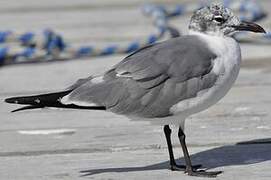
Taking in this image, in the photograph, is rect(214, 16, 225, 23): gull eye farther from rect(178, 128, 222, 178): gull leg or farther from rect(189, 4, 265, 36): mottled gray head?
Result: rect(178, 128, 222, 178): gull leg

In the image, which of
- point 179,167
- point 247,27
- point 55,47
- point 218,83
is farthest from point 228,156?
point 55,47

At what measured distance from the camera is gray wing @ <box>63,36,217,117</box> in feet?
10.1

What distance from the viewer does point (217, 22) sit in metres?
3.20

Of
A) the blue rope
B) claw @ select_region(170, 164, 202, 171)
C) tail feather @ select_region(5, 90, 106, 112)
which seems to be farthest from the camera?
the blue rope

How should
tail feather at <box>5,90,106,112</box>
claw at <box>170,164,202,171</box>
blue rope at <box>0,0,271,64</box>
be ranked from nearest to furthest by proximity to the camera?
1. tail feather at <box>5,90,106,112</box>
2. claw at <box>170,164,202,171</box>
3. blue rope at <box>0,0,271,64</box>

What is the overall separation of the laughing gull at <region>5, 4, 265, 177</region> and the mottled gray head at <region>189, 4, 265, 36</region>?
0.05 meters

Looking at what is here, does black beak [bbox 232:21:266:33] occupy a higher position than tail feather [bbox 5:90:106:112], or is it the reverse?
black beak [bbox 232:21:266:33]

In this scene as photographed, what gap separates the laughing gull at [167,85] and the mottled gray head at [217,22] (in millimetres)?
53

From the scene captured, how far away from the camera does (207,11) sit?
10.5 ft

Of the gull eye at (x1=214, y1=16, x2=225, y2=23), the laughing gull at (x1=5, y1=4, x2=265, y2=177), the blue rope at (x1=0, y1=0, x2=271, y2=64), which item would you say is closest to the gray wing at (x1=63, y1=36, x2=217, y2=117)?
the laughing gull at (x1=5, y1=4, x2=265, y2=177)

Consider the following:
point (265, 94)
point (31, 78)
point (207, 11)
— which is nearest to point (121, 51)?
point (31, 78)

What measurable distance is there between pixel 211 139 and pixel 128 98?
1.70 feet

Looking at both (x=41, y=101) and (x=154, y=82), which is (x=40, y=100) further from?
(x=154, y=82)

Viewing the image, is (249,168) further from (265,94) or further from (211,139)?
(265,94)
